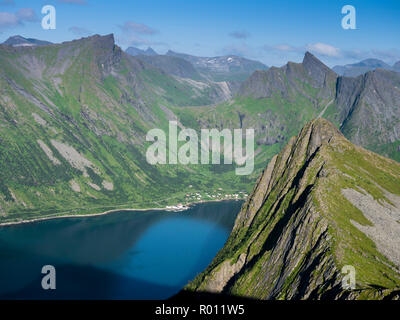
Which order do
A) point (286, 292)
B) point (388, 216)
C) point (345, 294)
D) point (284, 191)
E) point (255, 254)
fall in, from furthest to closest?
1. point (284, 191)
2. point (255, 254)
3. point (388, 216)
4. point (286, 292)
5. point (345, 294)

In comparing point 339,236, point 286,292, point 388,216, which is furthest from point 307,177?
point 286,292

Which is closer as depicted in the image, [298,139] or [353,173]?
[353,173]

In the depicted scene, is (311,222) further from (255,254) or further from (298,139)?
(298,139)
